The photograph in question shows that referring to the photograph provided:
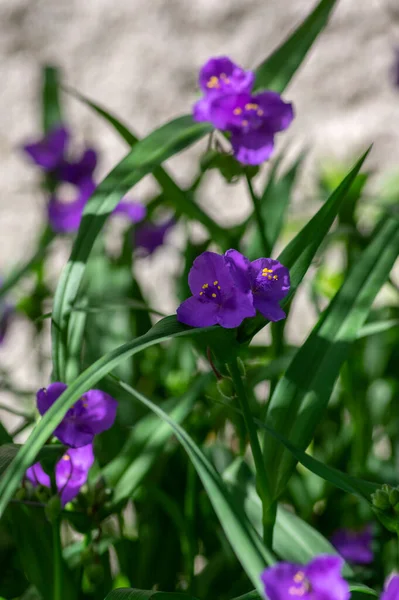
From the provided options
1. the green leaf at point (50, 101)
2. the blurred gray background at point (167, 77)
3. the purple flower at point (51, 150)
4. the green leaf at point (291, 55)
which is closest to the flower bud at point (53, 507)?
the green leaf at point (291, 55)

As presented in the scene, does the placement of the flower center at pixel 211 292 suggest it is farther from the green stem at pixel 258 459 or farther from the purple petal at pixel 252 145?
the purple petal at pixel 252 145

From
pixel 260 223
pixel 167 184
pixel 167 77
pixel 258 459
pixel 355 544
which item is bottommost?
pixel 355 544

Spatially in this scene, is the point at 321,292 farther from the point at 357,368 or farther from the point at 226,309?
the point at 226,309

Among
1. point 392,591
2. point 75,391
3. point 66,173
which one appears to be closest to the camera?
point 392,591

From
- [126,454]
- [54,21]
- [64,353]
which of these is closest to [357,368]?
[126,454]

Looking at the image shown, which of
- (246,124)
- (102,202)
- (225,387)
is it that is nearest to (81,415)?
(225,387)

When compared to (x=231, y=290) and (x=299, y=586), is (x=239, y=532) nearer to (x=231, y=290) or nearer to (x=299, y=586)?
(x=299, y=586)

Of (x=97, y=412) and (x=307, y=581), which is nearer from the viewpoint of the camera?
(x=307, y=581)
